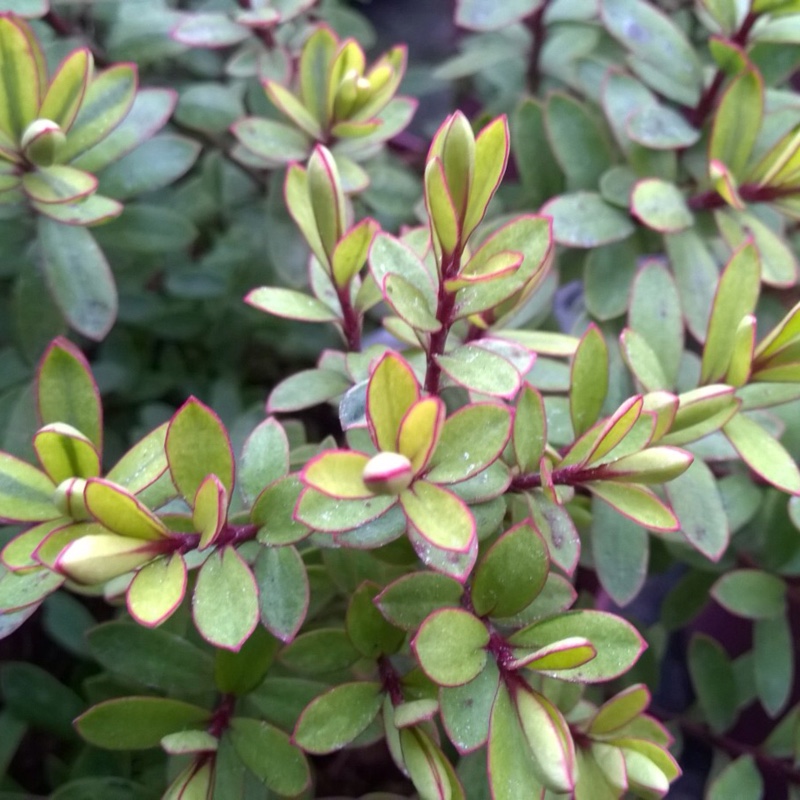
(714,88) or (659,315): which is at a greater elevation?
(714,88)

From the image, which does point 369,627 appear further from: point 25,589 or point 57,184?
point 57,184

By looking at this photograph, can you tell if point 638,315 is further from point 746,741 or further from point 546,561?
point 746,741

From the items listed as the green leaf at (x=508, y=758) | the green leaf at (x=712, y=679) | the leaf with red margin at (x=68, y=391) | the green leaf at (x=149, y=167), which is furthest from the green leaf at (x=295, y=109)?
the green leaf at (x=712, y=679)

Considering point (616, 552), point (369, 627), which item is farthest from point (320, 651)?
point (616, 552)

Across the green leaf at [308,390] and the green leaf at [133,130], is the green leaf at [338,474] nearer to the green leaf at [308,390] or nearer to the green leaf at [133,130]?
the green leaf at [308,390]

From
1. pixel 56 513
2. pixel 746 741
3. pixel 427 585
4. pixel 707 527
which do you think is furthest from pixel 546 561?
pixel 746 741

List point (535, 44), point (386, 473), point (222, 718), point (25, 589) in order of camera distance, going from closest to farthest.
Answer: point (386, 473)
point (25, 589)
point (222, 718)
point (535, 44)

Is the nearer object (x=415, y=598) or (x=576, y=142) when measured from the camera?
(x=415, y=598)
